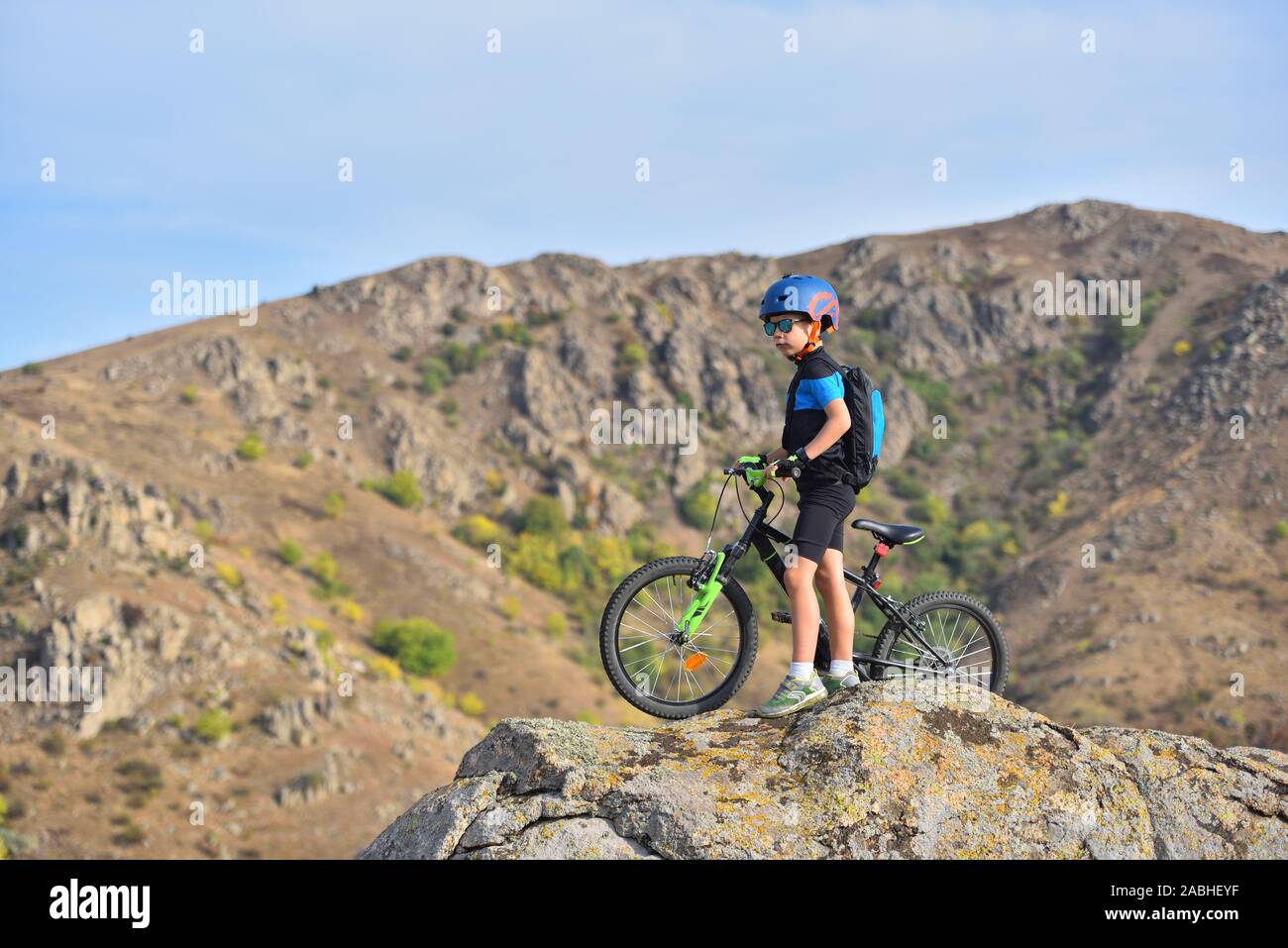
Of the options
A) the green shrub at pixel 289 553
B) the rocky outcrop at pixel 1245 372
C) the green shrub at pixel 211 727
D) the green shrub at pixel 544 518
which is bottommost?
the green shrub at pixel 211 727

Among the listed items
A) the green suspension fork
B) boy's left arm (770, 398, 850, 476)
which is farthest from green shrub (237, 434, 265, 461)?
boy's left arm (770, 398, 850, 476)

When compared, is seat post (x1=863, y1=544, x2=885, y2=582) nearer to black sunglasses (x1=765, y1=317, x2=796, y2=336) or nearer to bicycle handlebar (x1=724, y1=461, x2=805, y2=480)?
bicycle handlebar (x1=724, y1=461, x2=805, y2=480)

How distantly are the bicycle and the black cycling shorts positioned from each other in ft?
A: 0.79

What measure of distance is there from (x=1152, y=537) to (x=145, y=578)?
221 feet

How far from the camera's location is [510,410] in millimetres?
105750

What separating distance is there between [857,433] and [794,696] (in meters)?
1.95

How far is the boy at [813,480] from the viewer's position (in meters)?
7.88

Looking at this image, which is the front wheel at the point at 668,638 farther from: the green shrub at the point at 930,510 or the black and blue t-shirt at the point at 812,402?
the green shrub at the point at 930,510

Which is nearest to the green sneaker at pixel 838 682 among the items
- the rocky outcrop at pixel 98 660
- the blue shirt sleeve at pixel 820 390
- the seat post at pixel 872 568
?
the seat post at pixel 872 568

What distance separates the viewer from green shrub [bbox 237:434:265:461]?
8312 centimetres

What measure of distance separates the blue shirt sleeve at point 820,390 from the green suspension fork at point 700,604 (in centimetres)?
128

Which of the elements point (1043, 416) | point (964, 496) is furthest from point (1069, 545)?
point (1043, 416)
